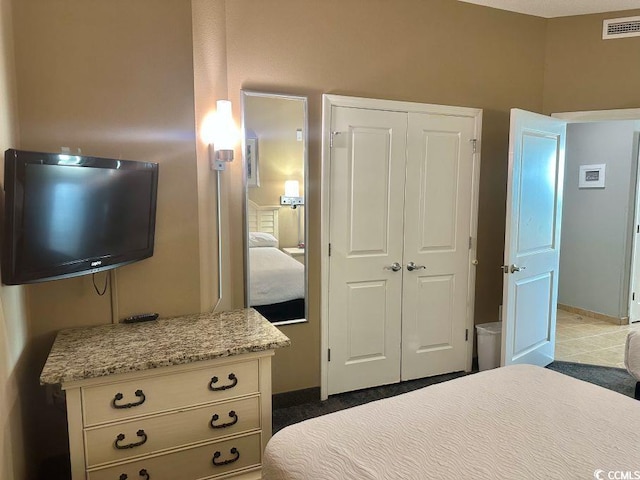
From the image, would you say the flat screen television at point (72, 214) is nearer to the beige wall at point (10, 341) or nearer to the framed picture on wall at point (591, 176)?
the beige wall at point (10, 341)

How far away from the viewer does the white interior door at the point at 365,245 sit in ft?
9.92

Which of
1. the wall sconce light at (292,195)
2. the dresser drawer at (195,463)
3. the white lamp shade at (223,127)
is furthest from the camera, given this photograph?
the wall sconce light at (292,195)

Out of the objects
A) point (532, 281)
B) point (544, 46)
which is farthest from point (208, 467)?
point (544, 46)

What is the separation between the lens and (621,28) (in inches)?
137

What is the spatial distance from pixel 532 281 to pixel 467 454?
2.48 meters

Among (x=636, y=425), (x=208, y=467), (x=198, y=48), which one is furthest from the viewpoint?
(x=198, y=48)

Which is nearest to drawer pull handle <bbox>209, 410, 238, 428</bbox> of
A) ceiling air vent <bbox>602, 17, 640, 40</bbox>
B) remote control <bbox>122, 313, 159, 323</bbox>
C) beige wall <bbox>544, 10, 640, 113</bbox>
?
remote control <bbox>122, 313, 159, 323</bbox>

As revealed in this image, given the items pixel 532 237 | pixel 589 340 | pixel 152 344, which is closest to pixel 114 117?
pixel 152 344

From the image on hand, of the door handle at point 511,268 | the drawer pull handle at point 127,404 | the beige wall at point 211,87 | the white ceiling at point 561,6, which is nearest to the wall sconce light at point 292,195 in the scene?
the beige wall at point 211,87

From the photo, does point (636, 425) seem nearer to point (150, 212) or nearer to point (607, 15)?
point (150, 212)

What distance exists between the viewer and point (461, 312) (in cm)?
353

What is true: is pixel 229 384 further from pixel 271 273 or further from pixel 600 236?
pixel 600 236

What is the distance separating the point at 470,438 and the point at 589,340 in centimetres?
371

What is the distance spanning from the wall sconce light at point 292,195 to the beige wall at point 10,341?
1.44m
